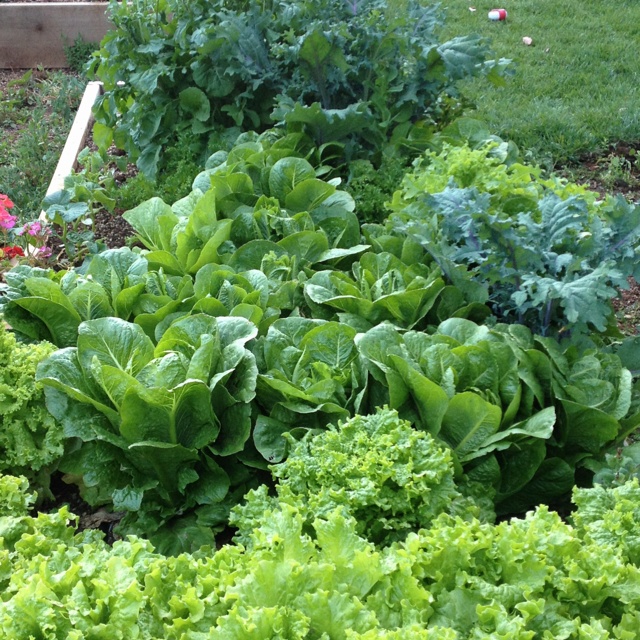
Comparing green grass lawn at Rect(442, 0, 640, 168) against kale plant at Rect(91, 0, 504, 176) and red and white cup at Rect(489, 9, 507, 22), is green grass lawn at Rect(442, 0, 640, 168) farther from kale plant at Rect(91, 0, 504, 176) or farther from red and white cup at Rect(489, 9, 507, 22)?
kale plant at Rect(91, 0, 504, 176)

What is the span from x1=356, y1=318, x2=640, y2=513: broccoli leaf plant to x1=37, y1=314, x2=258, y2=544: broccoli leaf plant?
19.5 inches

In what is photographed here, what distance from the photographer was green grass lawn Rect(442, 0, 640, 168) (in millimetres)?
5797

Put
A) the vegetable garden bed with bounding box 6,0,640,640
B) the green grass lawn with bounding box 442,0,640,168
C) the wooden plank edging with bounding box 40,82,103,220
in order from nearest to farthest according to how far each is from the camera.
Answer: the vegetable garden bed with bounding box 6,0,640,640 < the wooden plank edging with bounding box 40,82,103,220 < the green grass lawn with bounding box 442,0,640,168

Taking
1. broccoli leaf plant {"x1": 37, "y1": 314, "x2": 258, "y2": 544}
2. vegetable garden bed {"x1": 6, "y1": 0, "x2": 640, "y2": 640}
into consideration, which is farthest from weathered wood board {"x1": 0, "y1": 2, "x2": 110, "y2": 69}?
broccoli leaf plant {"x1": 37, "y1": 314, "x2": 258, "y2": 544}

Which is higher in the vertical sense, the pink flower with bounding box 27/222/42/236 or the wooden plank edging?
the pink flower with bounding box 27/222/42/236

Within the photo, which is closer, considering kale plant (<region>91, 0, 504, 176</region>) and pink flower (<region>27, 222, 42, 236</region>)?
pink flower (<region>27, 222, 42, 236</region>)

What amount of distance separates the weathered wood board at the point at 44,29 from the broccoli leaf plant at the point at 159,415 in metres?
5.98

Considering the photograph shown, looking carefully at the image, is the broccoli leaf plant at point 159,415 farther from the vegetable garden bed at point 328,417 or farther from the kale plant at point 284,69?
the kale plant at point 284,69

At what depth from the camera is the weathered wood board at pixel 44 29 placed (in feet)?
24.8

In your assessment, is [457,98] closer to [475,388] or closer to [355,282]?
[355,282]

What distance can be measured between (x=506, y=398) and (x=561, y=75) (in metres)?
5.11

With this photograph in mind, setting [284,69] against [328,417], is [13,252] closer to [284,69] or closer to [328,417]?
[284,69]

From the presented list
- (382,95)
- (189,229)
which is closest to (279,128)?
(382,95)

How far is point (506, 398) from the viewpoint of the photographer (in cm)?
258
